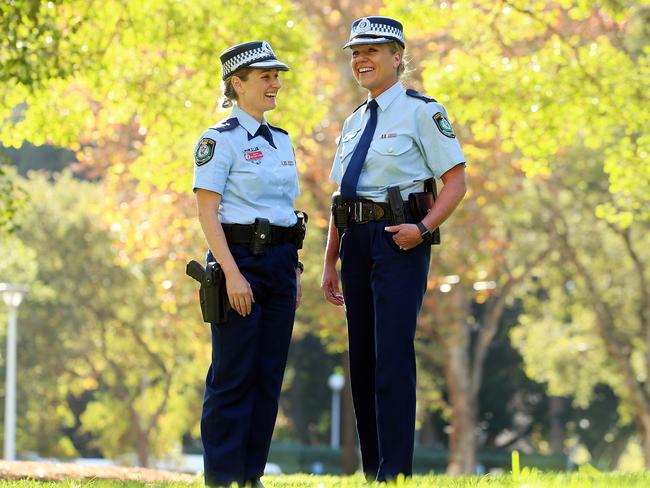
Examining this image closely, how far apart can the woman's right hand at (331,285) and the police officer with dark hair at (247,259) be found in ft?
1.64

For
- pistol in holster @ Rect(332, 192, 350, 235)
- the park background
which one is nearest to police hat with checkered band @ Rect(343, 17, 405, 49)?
pistol in holster @ Rect(332, 192, 350, 235)

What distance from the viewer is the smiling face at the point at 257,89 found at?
292 inches

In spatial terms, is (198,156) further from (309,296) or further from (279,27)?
(309,296)

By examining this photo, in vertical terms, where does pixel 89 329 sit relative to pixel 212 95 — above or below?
below

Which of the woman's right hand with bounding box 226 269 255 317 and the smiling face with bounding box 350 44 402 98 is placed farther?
the smiling face with bounding box 350 44 402 98

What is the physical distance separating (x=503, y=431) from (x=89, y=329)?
20307mm

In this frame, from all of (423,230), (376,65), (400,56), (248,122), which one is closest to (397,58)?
(400,56)

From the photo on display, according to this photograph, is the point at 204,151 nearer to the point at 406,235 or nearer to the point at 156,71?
the point at 406,235

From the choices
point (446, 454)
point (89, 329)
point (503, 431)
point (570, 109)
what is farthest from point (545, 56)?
point (503, 431)

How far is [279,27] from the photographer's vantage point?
16578mm

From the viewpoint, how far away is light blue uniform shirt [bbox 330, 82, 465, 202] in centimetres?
741

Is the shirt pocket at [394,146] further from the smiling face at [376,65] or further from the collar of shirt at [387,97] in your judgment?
the smiling face at [376,65]

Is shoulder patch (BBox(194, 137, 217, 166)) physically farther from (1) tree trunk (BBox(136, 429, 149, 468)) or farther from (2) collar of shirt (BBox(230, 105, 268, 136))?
(1) tree trunk (BBox(136, 429, 149, 468))

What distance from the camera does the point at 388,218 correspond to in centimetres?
739
